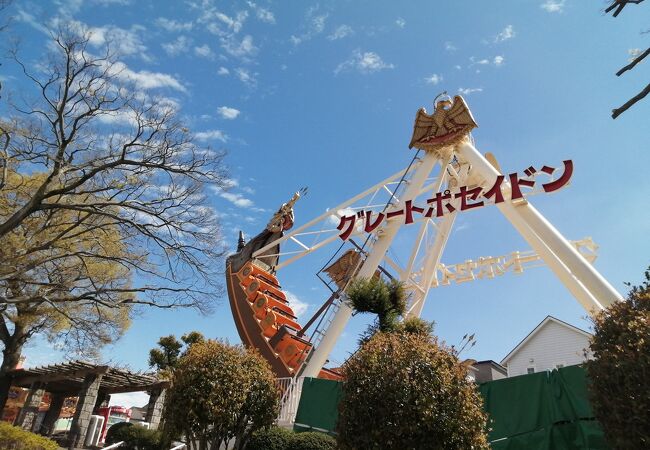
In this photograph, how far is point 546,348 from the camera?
2531 centimetres

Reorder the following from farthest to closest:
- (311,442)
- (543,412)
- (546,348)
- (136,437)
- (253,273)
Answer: (546,348)
(253,273)
(136,437)
(311,442)
(543,412)

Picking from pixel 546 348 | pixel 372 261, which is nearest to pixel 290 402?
pixel 372 261

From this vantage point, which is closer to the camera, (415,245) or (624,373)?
(624,373)

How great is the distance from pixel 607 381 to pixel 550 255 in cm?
948

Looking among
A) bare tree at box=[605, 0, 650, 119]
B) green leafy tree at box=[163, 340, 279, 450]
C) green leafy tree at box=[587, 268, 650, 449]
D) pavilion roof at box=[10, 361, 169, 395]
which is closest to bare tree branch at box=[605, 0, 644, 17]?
bare tree at box=[605, 0, 650, 119]

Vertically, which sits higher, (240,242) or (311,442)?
(240,242)

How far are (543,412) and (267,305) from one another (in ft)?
46.2

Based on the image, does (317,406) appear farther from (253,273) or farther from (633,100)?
(253,273)

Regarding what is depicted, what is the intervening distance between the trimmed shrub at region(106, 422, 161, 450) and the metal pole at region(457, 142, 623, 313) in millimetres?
13879

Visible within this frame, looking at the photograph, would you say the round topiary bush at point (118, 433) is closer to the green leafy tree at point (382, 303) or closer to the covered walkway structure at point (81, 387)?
the covered walkway structure at point (81, 387)

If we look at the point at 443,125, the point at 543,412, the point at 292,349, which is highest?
the point at 443,125

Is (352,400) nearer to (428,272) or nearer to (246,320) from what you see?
(428,272)

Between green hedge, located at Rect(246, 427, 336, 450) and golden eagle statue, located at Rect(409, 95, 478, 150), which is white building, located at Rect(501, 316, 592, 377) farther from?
green hedge, located at Rect(246, 427, 336, 450)

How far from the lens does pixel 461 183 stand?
66.2 ft
